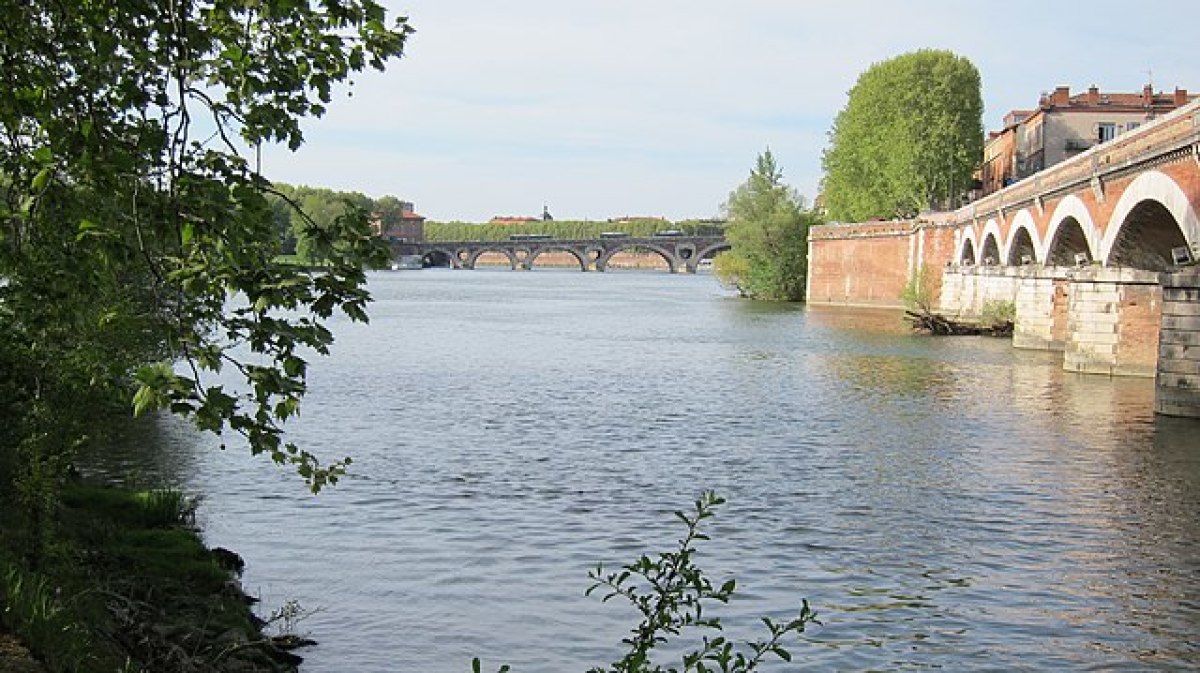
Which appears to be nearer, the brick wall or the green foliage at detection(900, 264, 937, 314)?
the green foliage at detection(900, 264, 937, 314)

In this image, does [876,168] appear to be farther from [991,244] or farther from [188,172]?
[188,172]

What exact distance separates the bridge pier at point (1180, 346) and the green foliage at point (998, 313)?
1978 centimetres

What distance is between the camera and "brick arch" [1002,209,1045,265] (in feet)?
123

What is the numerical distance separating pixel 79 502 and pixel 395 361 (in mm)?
20594

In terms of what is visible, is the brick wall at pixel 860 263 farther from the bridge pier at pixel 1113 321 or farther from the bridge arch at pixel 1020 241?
the bridge pier at pixel 1113 321

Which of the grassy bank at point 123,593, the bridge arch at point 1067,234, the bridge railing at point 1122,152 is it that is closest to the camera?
the grassy bank at point 123,593

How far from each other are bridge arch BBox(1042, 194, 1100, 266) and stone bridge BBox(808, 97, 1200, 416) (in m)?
0.03

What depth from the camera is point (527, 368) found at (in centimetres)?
3022

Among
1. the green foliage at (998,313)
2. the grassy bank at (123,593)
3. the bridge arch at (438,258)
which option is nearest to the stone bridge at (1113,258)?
the green foliage at (998,313)

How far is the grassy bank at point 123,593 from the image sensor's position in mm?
6035

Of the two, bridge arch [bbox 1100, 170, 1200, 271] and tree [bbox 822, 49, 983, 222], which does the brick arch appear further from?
tree [bbox 822, 49, 983, 222]

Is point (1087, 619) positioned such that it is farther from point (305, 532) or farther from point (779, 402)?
point (779, 402)

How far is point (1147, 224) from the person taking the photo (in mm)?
27703

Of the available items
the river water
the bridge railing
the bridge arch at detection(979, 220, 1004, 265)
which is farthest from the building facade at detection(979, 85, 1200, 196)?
the river water
